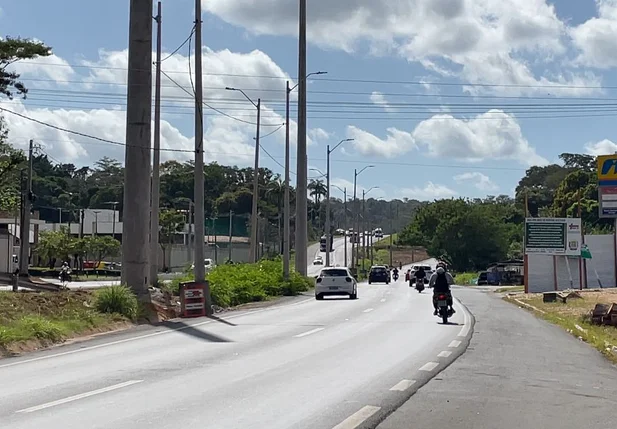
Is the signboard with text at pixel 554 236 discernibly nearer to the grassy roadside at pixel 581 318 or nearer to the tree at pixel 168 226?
the grassy roadside at pixel 581 318

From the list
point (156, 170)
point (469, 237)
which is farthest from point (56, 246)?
point (469, 237)

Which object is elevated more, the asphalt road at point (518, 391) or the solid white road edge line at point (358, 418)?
the solid white road edge line at point (358, 418)

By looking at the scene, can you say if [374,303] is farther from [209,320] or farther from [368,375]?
[368,375]

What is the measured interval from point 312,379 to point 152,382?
2338 millimetres

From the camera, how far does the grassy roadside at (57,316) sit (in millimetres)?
19188

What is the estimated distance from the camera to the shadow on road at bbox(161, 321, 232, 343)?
20422mm

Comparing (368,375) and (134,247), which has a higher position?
(134,247)

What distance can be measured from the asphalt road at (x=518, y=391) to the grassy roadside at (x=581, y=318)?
1044 millimetres

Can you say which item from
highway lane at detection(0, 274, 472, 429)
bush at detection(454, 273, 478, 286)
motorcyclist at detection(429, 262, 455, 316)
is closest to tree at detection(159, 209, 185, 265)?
bush at detection(454, 273, 478, 286)

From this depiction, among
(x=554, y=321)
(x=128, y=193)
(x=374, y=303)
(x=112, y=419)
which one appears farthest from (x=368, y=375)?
(x=374, y=303)

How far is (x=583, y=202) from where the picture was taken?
104438 mm

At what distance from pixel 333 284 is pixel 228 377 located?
98.2ft

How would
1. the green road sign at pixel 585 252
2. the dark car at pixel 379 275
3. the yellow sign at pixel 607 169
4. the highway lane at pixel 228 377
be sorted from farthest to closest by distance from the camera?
the dark car at pixel 379 275 < the green road sign at pixel 585 252 < the yellow sign at pixel 607 169 < the highway lane at pixel 228 377

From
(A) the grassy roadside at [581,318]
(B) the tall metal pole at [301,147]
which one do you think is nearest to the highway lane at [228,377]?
(A) the grassy roadside at [581,318]
